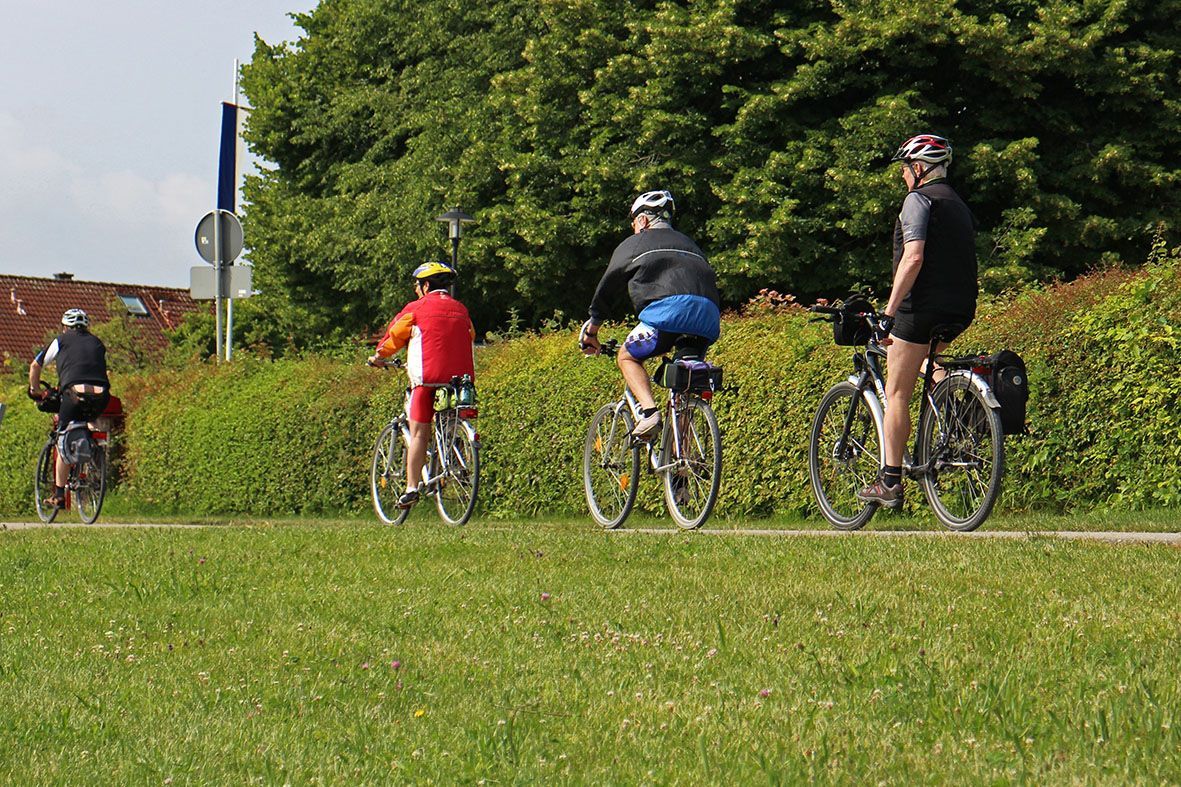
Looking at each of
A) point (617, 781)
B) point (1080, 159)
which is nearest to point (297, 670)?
point (617, 781)

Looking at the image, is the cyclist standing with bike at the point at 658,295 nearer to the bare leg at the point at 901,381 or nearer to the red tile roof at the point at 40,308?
the bare leg at the point at 901,381

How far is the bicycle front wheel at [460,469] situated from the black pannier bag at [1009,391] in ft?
14.6

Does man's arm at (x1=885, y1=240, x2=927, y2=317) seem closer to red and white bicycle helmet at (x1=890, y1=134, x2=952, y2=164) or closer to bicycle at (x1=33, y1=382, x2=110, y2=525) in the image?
red and white bicycle helmet at (x1=890, y1=134, x2=952, y2=164)

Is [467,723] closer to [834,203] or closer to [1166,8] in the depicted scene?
[834,203]

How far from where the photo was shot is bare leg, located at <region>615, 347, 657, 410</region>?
9180mm

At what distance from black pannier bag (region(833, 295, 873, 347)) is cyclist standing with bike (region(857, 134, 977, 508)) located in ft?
1.18

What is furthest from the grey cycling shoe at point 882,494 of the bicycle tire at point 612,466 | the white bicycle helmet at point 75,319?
the white bicycle helmet at point 75,319

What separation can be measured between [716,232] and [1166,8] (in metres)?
7.83

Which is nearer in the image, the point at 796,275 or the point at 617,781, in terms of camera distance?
the point at 617,781

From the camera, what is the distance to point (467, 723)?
12.5ft

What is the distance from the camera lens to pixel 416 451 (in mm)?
11305

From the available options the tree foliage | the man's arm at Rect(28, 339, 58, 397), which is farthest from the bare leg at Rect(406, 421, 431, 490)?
the tree foliage

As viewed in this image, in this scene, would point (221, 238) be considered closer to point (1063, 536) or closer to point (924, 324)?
point (924, 324)

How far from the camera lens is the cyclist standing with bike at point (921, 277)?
7809 mm
